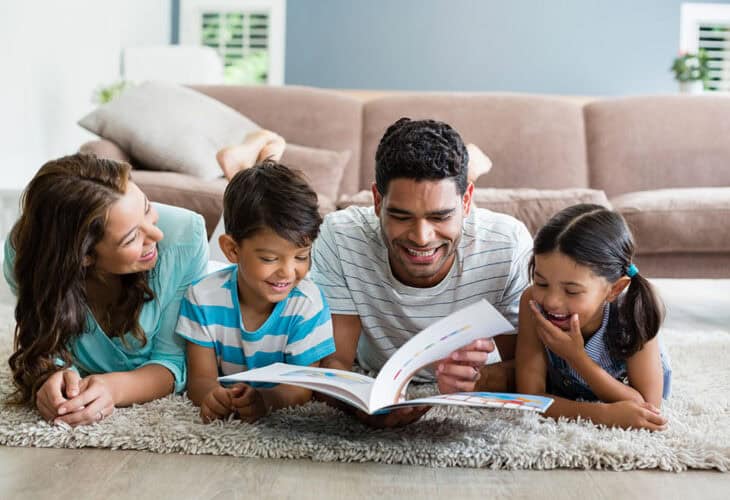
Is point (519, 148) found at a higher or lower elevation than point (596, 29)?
lower

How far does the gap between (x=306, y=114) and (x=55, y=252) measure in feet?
6.94

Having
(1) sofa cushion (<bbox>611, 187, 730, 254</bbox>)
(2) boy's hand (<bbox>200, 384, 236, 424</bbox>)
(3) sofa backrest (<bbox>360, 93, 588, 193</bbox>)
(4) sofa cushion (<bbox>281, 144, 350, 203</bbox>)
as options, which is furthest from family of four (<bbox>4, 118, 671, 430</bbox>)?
(3) sofa backrest (<bbox>360, 93, 588, 193</bbox>)

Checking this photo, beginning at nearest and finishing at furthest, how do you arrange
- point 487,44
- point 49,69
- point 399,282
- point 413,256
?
1. point 413,256
2. point 399,282
3. point 49,69
4. point 487,44

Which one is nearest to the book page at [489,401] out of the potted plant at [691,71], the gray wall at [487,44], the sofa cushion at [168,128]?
the sofa cushion at [168,128]

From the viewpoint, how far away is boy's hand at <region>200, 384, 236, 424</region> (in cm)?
142

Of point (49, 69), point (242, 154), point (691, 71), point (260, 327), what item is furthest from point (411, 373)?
point (691, 71)

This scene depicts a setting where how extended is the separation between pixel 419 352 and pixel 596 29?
20.1 feet

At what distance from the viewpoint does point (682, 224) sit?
270 cm

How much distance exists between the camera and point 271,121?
348 centimetres

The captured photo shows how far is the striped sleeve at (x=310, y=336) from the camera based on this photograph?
5.08 ft

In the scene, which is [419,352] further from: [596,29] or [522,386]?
[596,29]

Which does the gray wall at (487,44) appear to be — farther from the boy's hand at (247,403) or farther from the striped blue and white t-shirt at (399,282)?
the boy's hand at (247,403)

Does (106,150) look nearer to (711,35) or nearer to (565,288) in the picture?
(565,288)

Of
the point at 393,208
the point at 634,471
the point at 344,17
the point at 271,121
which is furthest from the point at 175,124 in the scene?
the point at 344,17
